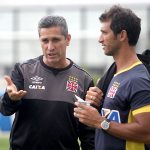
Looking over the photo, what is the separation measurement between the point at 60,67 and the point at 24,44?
32554 millimetres

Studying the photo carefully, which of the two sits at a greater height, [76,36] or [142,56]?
[142,56]

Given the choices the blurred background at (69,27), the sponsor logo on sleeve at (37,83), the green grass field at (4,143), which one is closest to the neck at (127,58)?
the sponsor logo on sleeve at (37,83)

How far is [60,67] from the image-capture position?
6422 mm

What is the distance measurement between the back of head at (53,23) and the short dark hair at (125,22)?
2.70 feet

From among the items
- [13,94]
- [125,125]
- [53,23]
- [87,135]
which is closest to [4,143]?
[87,135]

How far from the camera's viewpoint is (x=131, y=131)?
5.29 meters

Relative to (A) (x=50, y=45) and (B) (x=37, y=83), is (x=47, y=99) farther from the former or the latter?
(A) (x=50, y=45)

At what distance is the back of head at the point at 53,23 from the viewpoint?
626cm

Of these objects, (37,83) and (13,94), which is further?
(37,83)

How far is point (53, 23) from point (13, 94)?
2.84 ft

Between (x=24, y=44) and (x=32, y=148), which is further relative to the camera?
(x=24, y=44)

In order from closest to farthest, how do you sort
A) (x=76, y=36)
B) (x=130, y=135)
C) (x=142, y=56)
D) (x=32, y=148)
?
(x=130, y=135) → (x=142, y=56) → (x=32, y=148) → (x=76, y=36)

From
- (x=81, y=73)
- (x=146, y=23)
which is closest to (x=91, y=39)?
(x=146, y=23)

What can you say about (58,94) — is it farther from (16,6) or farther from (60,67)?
(16,6)
